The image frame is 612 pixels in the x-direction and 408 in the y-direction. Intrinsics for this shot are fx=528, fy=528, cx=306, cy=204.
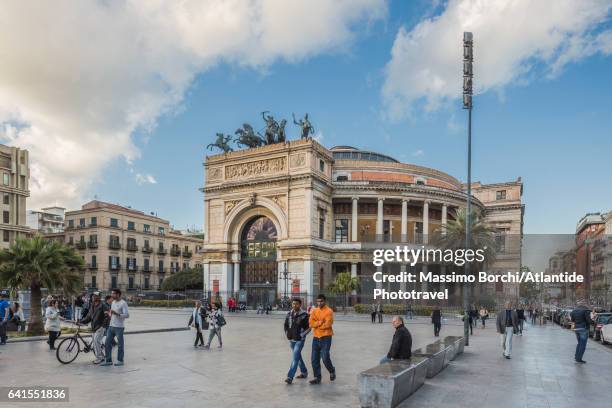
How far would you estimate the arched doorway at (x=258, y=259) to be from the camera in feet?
180

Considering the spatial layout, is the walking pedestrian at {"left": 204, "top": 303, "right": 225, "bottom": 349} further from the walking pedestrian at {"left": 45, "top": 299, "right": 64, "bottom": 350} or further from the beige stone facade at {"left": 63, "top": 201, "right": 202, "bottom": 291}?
the beige stone facade at {"left": 63, "top": 201, "right": 202, "bottom": 291}

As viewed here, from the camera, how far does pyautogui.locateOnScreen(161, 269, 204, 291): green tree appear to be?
2655 inches

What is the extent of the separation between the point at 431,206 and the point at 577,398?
52.7 metres

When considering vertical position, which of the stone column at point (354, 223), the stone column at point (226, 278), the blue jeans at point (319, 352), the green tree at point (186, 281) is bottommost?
the green tree at point (186, 281)

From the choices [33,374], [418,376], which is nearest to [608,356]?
[418,376]

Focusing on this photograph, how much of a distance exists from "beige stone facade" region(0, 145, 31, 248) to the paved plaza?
4910cm

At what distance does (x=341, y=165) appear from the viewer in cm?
5991

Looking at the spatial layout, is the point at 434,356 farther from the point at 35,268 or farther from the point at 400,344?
the point at 35,268

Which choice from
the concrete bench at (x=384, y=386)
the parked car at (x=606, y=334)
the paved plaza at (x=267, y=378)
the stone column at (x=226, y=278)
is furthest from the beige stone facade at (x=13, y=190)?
the concrete bench at (x=384, y=386)

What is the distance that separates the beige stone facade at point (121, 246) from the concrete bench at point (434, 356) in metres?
64.7

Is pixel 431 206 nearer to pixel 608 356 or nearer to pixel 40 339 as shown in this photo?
pixel 608 356

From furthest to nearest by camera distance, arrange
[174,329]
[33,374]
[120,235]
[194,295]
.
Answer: [120,235] → [194,295] → [174,329] → [33,374]

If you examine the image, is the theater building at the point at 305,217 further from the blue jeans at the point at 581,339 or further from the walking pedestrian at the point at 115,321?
the walking pedestrian at the point at 115,321

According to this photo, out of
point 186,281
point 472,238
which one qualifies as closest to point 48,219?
point 186,281
